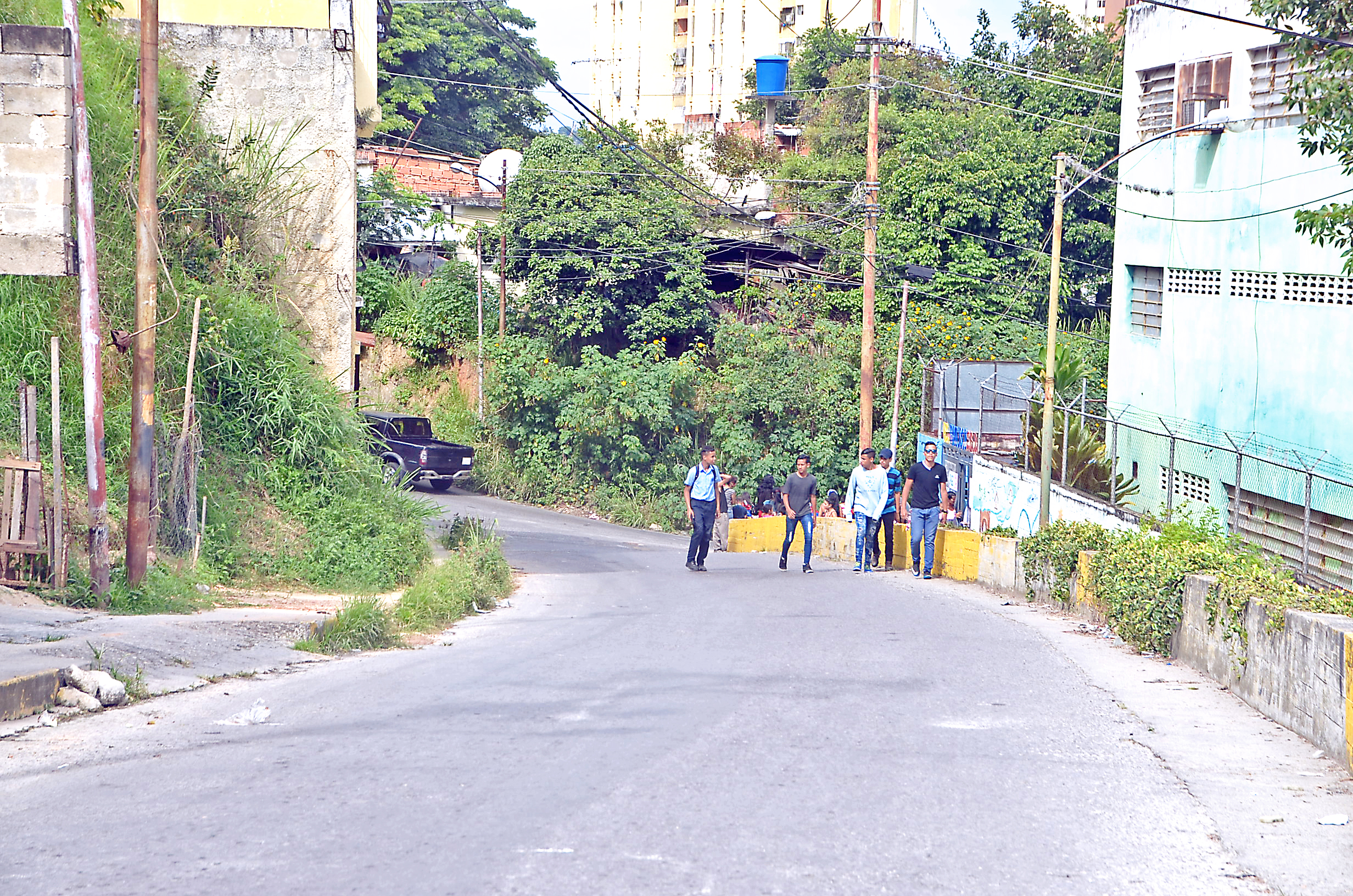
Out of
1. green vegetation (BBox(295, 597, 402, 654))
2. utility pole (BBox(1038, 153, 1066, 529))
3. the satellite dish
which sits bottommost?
green vegetation (BBox(295, 597, 402, 654))

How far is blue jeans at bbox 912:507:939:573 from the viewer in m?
16.6

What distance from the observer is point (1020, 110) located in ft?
134

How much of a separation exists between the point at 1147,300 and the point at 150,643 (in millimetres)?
19250

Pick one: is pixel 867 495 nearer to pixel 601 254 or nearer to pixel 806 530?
pixel 806 530

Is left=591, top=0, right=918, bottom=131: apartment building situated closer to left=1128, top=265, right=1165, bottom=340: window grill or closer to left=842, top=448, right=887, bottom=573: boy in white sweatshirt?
left=1128, top=265, right=1165, bottom=340: window grill

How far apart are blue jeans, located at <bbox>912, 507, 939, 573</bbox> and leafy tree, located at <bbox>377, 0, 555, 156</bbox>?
131ft

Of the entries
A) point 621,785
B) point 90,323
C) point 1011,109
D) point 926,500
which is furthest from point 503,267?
point 621,785

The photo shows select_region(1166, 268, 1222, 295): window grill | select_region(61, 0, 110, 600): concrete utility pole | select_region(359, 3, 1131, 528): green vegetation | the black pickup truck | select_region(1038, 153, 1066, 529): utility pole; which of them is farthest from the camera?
select_region(359, 3, 1131, 528): green vegetation

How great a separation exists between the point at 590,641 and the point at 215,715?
149 inches

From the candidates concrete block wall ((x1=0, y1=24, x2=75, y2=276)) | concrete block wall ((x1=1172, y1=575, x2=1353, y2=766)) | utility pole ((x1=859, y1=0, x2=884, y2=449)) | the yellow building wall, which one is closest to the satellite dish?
utility pole ((x1=859, y1=0, x2=884, y2=449))

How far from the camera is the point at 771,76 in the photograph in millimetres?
51031

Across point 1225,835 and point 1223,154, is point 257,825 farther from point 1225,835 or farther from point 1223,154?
point 1223,154

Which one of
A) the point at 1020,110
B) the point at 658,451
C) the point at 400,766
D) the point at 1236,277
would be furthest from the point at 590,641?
the point at 1020,110

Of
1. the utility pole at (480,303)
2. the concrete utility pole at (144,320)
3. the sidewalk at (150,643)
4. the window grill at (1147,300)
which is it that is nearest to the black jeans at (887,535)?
the window grill at (1147,300)
